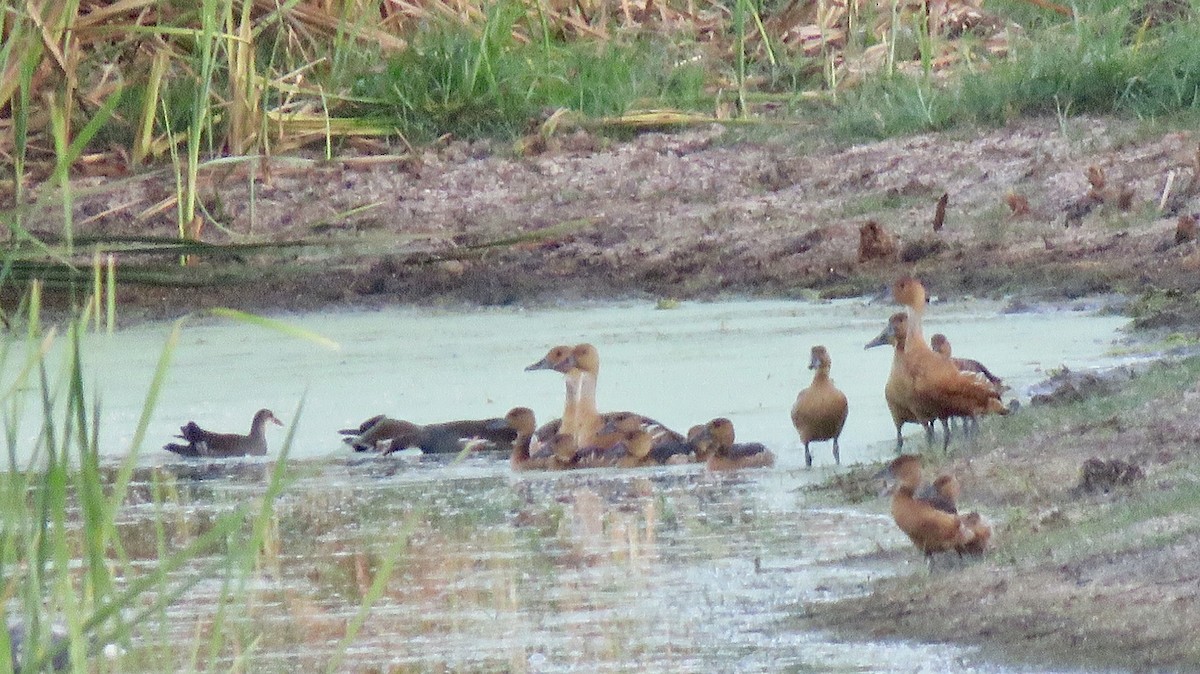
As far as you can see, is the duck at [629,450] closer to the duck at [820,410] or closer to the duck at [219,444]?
the duck at [820,410]

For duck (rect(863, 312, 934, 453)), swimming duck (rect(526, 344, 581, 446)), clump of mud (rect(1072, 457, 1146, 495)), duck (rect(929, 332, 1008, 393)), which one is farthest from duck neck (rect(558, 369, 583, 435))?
clump of mud (rect(1072, 457, 1146, 495))

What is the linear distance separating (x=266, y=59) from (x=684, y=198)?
6.99 feet

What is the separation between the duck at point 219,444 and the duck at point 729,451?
1.39m

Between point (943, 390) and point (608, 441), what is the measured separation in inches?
38.9

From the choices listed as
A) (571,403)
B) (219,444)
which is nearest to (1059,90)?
(571,403)

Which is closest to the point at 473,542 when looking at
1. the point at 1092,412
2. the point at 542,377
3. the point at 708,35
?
the point at 1092,412

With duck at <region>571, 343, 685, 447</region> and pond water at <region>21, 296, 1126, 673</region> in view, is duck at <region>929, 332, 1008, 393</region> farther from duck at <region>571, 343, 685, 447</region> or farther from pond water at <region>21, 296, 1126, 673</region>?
duck at <region>571, 343, 685, 447</region>

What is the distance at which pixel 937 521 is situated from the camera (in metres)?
4.65

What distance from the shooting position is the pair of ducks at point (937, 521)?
15.3ft

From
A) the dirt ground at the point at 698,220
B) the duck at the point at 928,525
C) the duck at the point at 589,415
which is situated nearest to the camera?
the duck at the point at 928,525

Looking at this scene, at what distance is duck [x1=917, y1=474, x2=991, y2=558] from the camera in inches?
186

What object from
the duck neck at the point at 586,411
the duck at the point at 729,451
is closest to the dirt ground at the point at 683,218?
the duck neck at the point at 586,411

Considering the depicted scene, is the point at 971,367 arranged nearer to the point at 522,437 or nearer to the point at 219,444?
the point at 522,437

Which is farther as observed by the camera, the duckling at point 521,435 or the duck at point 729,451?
the duckling at point 521,435
